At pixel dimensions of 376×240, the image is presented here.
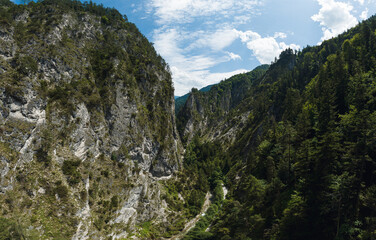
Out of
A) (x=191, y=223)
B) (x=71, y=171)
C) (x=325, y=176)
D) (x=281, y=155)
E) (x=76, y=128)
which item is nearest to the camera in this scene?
(x=325, y=176)

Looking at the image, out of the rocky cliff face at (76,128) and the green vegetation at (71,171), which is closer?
the rocky cliff face at (76,128)

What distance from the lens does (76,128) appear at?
2603 inches

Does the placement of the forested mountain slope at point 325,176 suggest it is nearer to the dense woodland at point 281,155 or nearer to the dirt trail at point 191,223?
the dense woodland at point 281,155

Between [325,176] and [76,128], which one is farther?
[76,128]

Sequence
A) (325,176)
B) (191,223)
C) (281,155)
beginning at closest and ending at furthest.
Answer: (325,176) < (281,155) < (191,223)

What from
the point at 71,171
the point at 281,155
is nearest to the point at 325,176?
the point at 281,155

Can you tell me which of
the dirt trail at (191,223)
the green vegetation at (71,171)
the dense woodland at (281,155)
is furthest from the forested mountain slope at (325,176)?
the green vegetation at (71,171)

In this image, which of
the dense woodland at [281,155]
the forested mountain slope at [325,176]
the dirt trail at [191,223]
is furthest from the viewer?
the dirt trail at [191,223]

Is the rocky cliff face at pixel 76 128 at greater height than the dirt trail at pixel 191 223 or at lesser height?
greater

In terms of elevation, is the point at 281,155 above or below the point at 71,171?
below

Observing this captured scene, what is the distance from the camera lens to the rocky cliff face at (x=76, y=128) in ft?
160

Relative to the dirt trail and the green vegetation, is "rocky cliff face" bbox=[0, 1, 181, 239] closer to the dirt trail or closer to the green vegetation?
the green vegetation

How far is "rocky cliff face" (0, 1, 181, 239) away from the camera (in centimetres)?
4862

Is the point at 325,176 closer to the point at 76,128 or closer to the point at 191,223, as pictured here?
the point at 191,223
